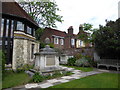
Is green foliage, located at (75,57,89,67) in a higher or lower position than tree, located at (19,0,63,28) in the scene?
lower

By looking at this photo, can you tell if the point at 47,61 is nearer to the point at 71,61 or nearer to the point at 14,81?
the point at 14,81

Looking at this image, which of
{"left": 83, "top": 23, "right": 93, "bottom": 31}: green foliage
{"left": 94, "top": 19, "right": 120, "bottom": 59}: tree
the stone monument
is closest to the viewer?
the stone monument

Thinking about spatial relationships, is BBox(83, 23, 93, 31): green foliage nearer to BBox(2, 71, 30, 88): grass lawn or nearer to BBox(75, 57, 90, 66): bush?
BBox(75, 57, 90, 66): bush

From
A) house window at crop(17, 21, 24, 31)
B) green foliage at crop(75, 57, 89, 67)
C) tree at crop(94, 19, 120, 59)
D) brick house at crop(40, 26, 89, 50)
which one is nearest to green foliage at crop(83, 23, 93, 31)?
tree at crop(94, 19, 120, 59)

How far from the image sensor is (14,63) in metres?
9.38

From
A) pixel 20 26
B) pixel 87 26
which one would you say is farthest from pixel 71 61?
pixel 20 26

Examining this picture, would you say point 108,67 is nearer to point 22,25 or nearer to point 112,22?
point 112,22

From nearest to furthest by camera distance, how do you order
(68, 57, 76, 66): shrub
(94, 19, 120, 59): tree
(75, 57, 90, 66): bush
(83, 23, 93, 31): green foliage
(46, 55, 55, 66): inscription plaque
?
(46, 55, 55, 66): inscription plaque → (94, 19, 120, 59): tree → (75, 57, 90, 66): bush → (68, 57, 76, 66): shrub → (83, 23, 93, 31): green foliage

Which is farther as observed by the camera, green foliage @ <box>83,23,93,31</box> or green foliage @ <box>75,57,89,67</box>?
green foliage @ <box>83,23,93,31</box>

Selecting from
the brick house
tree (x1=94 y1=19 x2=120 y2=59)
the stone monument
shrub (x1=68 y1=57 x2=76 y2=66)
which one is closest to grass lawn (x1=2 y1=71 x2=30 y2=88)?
the stone monument

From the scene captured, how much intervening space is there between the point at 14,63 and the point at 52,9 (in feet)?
46.9

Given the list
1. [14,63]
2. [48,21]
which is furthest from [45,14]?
[14,63]

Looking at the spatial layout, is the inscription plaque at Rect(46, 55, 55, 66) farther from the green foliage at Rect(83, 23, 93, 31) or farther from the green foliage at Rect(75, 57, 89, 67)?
the green foliage at Rect(83, 23, 93, 31)

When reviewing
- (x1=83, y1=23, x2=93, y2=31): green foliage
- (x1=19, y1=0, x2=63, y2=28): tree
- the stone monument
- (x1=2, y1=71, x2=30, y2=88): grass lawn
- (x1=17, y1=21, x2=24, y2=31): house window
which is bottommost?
(x1=2, y1=71, x2=30, y2=88): grass lawn
